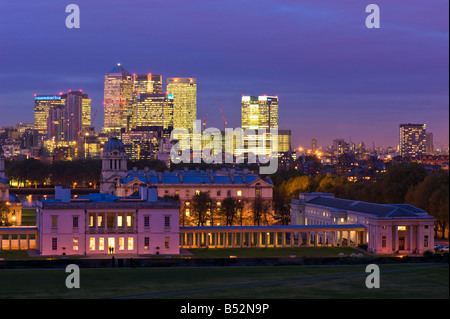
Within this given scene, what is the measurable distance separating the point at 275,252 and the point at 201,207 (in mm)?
32814

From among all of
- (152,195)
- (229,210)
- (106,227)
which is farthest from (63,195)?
(229,210)

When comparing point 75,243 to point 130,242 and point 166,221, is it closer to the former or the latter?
point 130,242

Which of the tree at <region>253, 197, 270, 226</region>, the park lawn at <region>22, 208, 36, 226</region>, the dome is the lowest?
the park lawn at <region>22, 208, 36, 226</region>

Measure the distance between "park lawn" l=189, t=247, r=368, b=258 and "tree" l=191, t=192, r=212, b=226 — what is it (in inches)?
1044

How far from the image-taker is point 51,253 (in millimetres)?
87875

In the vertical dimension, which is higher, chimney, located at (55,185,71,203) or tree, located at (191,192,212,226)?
chimney, located at (55,185,71,203)

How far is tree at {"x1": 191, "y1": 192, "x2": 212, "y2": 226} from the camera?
12092 cm

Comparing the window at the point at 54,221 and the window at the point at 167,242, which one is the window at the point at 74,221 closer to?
the window at the point at 54,221

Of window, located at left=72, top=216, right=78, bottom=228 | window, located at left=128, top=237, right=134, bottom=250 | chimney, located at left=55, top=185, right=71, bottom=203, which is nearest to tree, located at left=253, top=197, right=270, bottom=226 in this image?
window, located at left=128, top=237, right=134, bottom=250

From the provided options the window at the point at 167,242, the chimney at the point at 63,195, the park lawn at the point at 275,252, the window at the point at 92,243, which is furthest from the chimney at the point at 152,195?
the chimney at the point at 63,195

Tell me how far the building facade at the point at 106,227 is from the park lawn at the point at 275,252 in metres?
3.84

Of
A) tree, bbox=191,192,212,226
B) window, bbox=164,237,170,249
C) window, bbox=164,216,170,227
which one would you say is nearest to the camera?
window, bbox=164,237,170,249

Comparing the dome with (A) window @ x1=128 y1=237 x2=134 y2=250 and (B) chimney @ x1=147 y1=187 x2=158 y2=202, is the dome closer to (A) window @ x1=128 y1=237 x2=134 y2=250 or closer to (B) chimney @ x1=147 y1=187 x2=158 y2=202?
(B) chimney @ x1=147 y1=187 x2=158 y2=202

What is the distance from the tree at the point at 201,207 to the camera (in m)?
121
